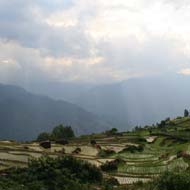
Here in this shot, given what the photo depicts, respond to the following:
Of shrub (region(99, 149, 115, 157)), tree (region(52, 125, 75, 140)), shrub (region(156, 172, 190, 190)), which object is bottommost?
shrub (region(156, 172, 190, 190))

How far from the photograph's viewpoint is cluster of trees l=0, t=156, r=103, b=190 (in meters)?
30.8

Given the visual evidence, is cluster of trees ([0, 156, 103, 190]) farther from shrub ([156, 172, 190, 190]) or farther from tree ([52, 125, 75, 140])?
tree ([52, 125, 75, 140])

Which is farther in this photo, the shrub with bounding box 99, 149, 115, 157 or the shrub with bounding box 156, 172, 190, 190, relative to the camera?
the shrub with bounding box 99, 149, 115, 157

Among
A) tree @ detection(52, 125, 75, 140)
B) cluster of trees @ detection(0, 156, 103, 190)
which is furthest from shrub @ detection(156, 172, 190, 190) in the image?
tree @ detection(52, 125, 75, 140)

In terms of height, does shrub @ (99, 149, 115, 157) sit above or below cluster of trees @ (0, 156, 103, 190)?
above

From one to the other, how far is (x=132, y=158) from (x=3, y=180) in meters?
31.7

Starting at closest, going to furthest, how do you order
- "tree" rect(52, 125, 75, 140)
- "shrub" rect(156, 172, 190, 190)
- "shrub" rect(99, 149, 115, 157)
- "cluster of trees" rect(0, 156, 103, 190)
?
"shrub" rect(156, 172, 190, 190) → "cluster of trees" rect(0, 156, 103, 190) → "shrub" rect(99, 149, 115, 157) → "tree" rect(52, 125, 75, 140)

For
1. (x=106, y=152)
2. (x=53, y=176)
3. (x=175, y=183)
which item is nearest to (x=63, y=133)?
(x=106, y=152)

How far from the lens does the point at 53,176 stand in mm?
33094

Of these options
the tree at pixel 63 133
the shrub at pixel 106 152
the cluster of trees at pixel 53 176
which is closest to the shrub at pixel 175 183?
the cluster of trees at pixel 53 176

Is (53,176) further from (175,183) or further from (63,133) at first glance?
(63,133)

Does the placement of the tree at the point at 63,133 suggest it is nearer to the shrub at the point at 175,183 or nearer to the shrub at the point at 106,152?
the shrub at the point at 106,152

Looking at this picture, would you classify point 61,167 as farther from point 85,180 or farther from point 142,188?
point 142,188

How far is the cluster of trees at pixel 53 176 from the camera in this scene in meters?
30.8
